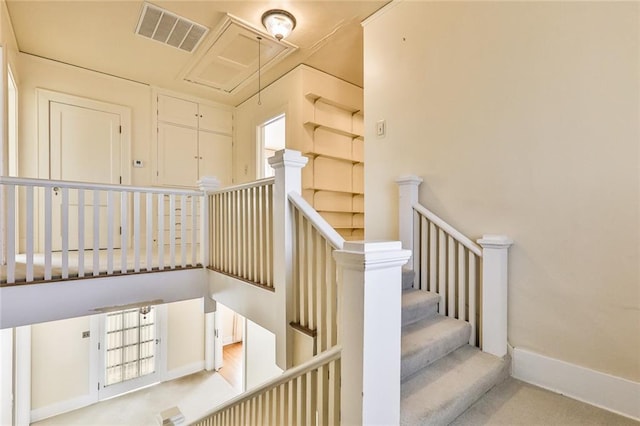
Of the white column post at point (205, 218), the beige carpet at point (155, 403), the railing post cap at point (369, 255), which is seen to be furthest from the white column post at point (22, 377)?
the railing post cap at point (369, 255)

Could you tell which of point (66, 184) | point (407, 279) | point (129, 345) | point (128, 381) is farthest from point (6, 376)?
point (407, 279)

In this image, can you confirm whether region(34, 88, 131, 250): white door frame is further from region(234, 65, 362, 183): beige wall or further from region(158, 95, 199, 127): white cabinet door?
region(234, 65, 362, 183): beige wall

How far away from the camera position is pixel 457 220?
232 cm

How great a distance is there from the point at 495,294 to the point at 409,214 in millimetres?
842

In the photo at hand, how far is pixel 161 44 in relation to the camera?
11.4 feet

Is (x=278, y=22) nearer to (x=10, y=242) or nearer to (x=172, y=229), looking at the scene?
(x=172, y=229)

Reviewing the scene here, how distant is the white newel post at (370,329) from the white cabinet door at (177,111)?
4513 mm

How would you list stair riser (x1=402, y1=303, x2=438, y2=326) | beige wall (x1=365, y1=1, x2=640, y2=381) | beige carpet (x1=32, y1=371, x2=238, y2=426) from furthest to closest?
beige carpet (x1=32, y1=371, x2=238, y2=426), stair riser (x1=402, y1=303, x2=438, y2=326), beige wall (x1=365, y1=1, x2=640, y2=381)

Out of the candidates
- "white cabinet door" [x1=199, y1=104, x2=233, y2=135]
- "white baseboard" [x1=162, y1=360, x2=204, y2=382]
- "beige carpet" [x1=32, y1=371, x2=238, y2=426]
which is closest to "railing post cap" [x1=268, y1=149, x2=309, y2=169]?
"beige carpet" [x1=32, y1=371, x2=238, y2=426]

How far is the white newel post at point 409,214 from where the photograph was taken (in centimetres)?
251

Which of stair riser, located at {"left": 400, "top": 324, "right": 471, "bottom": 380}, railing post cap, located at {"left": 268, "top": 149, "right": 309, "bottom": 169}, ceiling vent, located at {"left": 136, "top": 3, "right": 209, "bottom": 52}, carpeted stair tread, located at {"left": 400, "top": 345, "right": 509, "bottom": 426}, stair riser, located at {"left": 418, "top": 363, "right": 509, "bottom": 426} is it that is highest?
ceiling vent, located at {"left": 136, "top": 3, "right": 209, "bottom": 52}

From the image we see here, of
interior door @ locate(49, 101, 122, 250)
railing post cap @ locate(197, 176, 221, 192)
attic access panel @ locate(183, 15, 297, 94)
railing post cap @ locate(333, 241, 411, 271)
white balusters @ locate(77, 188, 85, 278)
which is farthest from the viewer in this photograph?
interior door @ locate(49, 101, 122, 250)

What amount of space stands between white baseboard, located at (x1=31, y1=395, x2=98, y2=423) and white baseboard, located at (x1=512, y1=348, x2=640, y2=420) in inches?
210

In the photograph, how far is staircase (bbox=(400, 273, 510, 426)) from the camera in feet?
4.79
